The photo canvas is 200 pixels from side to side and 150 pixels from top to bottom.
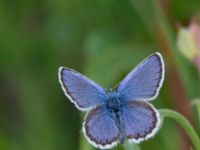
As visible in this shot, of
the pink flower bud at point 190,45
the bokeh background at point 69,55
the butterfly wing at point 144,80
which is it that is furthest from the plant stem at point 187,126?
the bokeh background at point 69,55

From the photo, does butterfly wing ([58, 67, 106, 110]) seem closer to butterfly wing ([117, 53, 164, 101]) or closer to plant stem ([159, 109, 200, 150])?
butterfly wing ([117, 53, 164, 101])

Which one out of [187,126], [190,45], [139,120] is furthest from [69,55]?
[139,120]

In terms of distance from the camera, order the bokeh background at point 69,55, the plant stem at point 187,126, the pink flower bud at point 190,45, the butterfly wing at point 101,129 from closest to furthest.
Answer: the butterfly wing at point 101,129 < the plant stem at point 187,126 < the pink flower bud at point 190,45 < the bokeh background at point 69,55

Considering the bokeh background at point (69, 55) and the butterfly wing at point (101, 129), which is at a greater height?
the bokeh background at point (69, 55)

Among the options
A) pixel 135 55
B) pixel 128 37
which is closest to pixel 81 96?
pixel 135 55

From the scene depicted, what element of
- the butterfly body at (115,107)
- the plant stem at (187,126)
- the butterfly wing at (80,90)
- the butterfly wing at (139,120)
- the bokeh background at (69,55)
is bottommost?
the plant stem at (187,126)

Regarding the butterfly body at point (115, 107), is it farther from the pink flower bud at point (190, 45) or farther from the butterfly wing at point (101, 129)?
the pink flower bud at point (190, 45)
